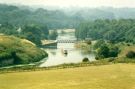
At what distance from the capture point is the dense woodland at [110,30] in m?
153

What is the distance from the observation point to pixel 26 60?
90.2m

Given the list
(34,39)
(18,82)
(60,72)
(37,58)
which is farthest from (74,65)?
(34,39)

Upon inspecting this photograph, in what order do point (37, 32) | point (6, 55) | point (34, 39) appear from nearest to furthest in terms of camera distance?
point (6, 55) < point (34, 39) < point (37, 32)

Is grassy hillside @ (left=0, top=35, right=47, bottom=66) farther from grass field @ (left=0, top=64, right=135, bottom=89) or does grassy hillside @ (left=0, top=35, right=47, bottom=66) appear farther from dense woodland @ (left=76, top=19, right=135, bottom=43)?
dense woodland @ (left=76, top=19, right=135, bottom=43)

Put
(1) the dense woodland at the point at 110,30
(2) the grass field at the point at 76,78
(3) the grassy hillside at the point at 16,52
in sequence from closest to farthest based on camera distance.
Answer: (2) the grass field at the point at 76,78 < (3) the grassy hillside at the point at 16,52 < (1) the dense woodland at the point at 110,30

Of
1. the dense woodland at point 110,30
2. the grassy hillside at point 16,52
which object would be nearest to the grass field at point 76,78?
the grassy hillside at point 16,52

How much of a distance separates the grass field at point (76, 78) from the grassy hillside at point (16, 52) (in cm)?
2992

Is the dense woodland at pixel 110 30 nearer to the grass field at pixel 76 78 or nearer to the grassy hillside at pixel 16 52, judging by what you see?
the grassy hillside at pixel 16 52

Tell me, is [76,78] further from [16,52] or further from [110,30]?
[110,30]

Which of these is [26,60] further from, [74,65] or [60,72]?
[60,72]

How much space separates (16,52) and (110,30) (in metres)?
82.3

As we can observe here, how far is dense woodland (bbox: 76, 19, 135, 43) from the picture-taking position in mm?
152800

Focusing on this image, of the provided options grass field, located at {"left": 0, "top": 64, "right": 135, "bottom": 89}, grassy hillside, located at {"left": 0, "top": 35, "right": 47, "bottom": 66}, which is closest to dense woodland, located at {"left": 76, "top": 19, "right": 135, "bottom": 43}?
grassy hillside, located at {"left": 0, "top": 35, "right": 47, "bottom": 66}

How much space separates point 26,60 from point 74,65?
30.9 meters
